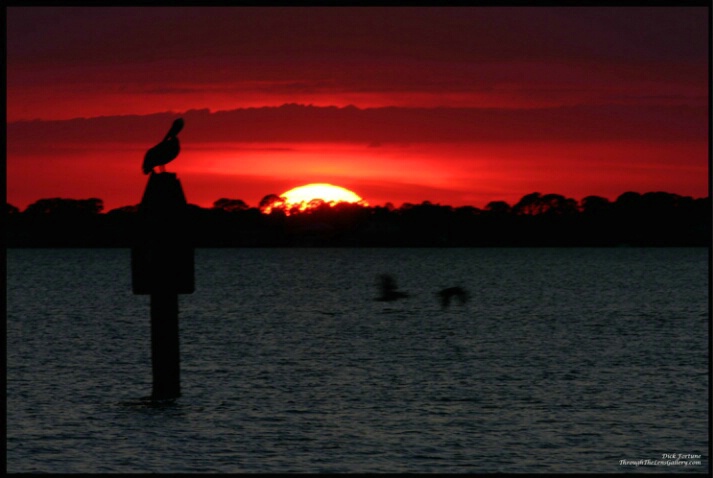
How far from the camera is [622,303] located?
287 ft

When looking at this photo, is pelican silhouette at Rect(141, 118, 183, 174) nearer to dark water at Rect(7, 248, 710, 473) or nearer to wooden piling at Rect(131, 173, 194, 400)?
wooden piling at Rect(131, 173, 194, 400)

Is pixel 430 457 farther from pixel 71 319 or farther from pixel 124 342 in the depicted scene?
pixel 71 319

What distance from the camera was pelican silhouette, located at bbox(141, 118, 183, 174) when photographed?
2444cm

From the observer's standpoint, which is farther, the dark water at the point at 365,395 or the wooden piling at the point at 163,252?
the wooden piling at the point at 163,252

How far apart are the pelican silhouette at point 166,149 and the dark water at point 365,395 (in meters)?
5.93

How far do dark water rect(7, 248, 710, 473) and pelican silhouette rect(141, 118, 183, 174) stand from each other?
5.93m

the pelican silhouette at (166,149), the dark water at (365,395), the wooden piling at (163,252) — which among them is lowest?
the dark water at (365,395)

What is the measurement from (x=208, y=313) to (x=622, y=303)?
33164 millimetres

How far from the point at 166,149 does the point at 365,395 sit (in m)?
10.2

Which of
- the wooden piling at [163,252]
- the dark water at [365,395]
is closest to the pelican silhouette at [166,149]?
the wooden piling at [163,252]

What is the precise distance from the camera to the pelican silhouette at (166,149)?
2444 centimetres

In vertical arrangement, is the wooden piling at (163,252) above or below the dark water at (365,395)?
above

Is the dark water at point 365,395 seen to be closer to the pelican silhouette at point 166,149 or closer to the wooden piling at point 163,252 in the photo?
the wooden piling at point 163,252

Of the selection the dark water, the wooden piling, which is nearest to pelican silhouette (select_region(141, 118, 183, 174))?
the wooden piling
